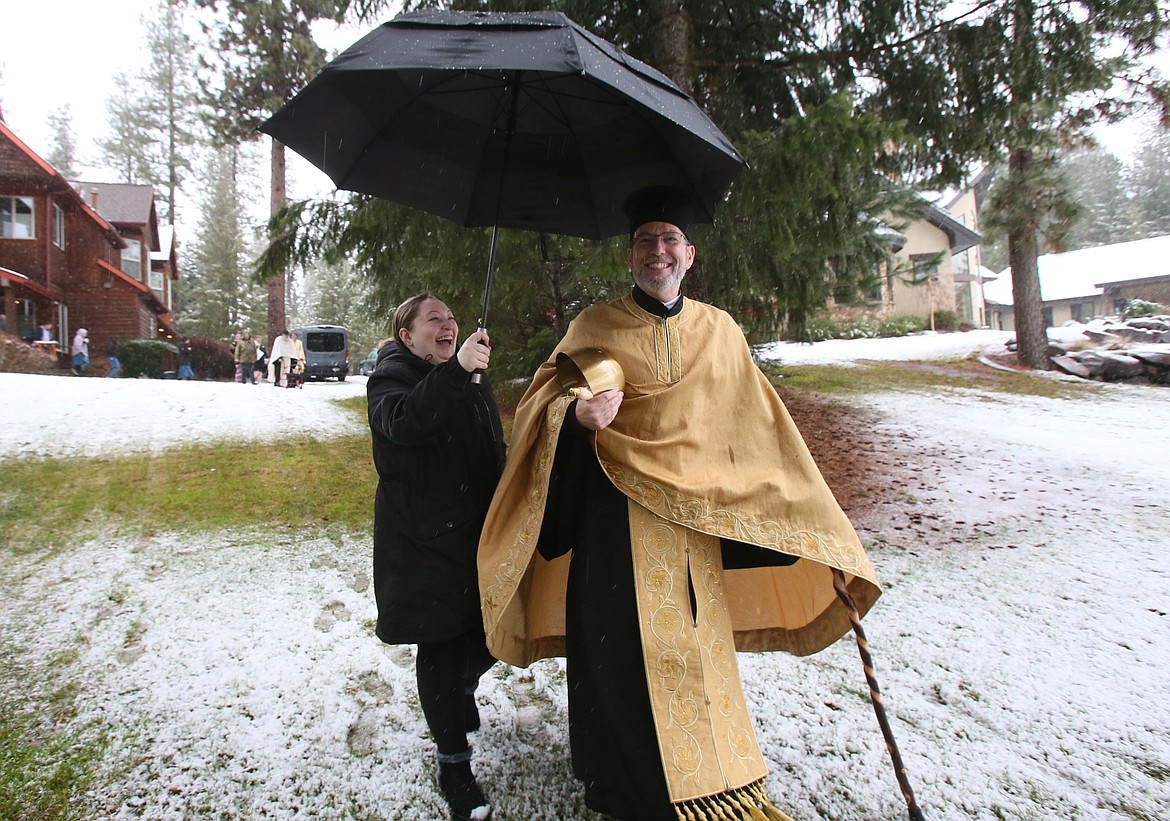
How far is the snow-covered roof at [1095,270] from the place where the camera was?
101 feet

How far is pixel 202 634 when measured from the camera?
3.40 metres

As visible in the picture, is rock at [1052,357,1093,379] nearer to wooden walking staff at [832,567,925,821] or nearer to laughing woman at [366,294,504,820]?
wooden walking staff at [832,567,925,821]

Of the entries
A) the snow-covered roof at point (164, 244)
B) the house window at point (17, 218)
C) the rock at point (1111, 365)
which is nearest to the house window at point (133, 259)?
the snow-covered roof at point (164, 244)

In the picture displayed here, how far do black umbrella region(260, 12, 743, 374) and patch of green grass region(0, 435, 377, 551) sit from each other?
3380mm

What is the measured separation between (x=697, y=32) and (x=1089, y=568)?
4853 millimetres

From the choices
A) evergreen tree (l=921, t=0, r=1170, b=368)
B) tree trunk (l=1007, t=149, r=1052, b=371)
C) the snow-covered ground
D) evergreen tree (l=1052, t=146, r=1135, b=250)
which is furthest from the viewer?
evergreen tree (l=1052, t=146, r=1135, b=250)

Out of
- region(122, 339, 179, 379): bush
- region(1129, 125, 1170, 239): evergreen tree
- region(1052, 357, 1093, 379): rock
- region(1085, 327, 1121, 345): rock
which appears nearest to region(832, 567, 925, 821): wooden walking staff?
region(1052, 357, 1093, 379): rock

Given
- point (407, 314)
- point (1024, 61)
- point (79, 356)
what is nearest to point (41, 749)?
point (407, 314)

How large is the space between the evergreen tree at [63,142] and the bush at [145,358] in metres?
28.2

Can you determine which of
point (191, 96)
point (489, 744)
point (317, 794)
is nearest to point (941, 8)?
point (489, 744)

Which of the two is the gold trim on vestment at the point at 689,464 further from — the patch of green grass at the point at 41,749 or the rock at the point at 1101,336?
the rock at the point at 1101,336

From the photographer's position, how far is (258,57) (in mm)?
14641

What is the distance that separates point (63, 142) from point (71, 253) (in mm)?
26123

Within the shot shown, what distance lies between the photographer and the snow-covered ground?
232 centimetres
